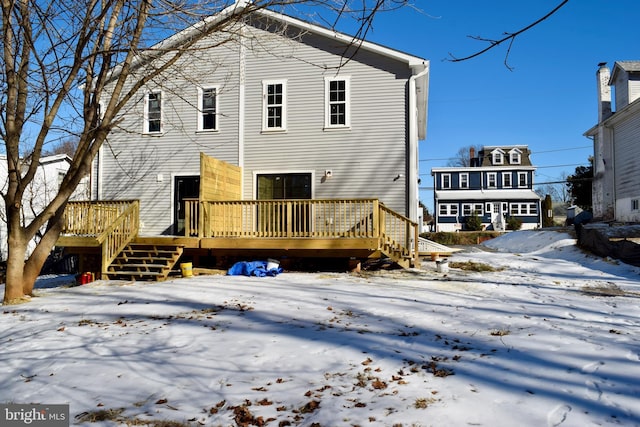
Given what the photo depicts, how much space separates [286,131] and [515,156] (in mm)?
33337

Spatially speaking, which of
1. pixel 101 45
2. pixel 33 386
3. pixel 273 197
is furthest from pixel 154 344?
pixel 273 197

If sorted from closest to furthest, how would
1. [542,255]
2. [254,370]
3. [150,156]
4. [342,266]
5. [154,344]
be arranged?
[254,370]
[154,344]
[342,266]
[150,156]
[542,255]

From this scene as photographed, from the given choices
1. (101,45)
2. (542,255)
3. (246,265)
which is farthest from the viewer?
(542,255)

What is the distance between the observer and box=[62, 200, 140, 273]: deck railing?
34.6ft

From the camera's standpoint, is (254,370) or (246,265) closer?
(254,370)

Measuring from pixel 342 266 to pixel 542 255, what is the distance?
8176 mm

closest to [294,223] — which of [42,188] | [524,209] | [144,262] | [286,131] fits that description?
[286,131]

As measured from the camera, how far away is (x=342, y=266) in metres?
11.3

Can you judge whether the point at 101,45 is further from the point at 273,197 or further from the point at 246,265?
the point at 273,197

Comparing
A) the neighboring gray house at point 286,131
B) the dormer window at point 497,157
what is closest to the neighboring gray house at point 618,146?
the neighboring gray house at point 286,131

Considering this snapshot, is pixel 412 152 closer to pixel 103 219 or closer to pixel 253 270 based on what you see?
pixel 253 270

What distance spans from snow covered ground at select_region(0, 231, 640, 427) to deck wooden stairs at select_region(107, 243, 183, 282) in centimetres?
199

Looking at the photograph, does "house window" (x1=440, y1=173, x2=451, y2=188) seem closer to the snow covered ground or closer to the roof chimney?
the roof chimney

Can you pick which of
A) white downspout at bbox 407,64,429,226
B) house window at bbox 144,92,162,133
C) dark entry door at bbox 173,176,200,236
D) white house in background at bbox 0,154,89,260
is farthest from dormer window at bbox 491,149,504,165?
white house in background at bbox 0,154,89,260
